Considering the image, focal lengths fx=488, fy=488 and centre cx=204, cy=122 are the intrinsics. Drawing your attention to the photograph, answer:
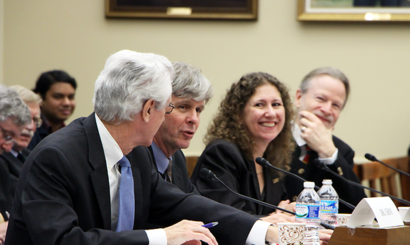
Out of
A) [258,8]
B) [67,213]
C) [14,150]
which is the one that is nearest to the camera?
[67,213]

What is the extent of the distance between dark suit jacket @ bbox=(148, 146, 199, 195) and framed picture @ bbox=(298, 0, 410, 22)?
246 cm

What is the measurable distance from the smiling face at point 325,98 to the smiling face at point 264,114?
655 millimetres

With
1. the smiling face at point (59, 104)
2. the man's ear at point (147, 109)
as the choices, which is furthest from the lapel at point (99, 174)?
the smiling face at point (59, 104)

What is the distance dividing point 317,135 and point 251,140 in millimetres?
589

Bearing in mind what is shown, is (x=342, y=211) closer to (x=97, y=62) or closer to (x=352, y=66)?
(x=352, y=66)

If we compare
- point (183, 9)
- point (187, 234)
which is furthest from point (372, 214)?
point (183, 9)

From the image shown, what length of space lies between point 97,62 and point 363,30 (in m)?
2.50

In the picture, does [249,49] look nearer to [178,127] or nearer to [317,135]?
[317,135]

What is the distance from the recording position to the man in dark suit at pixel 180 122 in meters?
2.39

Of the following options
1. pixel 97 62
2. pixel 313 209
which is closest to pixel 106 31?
pixel 97 62

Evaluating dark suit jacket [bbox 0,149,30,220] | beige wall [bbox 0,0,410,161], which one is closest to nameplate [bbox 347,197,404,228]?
dark suit jacket [bbox 0,149,30,220]

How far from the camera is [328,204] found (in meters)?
2.29

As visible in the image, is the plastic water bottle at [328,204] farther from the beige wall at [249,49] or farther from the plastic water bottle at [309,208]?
the beige wall at [249,49]

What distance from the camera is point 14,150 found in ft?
10.5
